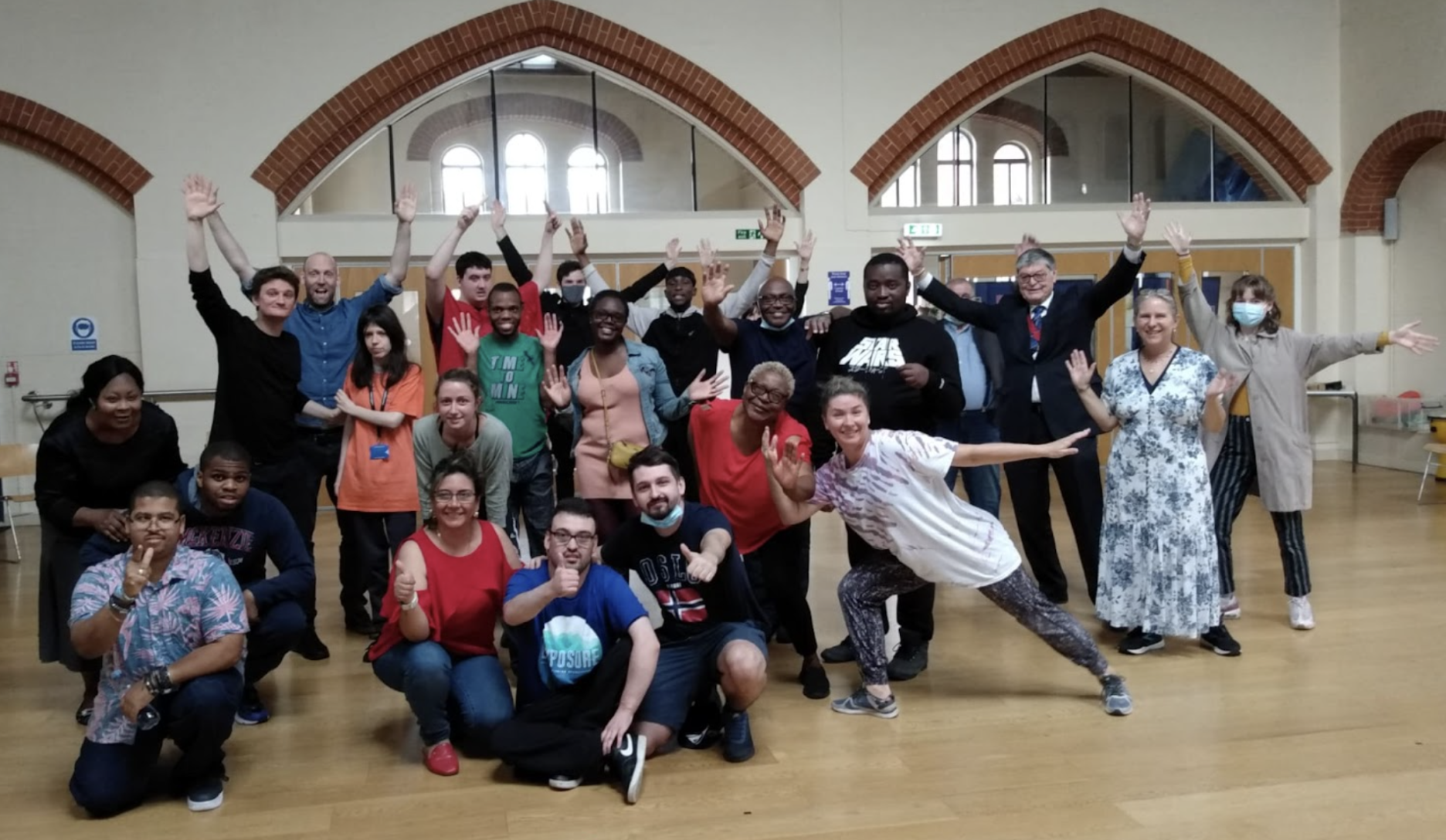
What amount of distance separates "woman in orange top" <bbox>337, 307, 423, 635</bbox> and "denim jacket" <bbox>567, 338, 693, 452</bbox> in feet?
2.29

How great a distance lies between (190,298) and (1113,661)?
7.27 metres

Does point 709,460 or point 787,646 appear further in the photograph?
point 787,646

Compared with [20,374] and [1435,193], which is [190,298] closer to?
[20,374]

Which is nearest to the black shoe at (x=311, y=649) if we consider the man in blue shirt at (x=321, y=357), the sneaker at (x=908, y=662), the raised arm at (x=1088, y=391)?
the man in blue shirt at (x=321, y=357)

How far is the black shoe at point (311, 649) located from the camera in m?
5.00

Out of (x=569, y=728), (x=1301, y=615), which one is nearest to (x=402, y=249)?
(x=569, y=728)

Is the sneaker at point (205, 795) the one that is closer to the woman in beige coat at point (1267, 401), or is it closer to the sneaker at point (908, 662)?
the sneaker at point (908, 662)

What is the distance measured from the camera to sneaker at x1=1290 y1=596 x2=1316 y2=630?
199 inches

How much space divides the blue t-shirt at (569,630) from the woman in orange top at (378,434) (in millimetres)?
1409

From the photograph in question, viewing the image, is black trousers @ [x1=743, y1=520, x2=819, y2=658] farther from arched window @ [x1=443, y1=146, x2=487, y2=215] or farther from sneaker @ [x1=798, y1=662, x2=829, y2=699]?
arched window @ [x1=443, y1=146, x2=487, y2=215]

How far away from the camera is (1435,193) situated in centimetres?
1005

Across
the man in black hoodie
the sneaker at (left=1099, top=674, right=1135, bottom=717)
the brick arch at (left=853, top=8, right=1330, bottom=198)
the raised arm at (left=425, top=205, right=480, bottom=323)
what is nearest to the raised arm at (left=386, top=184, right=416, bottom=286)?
the raised arm at (left=425, top=205, right=480, bottom=323)

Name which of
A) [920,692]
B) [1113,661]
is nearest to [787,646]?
[920,692]

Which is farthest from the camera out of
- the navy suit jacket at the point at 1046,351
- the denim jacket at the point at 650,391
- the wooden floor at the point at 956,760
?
the navy suit jacket at the point at 1046,351
